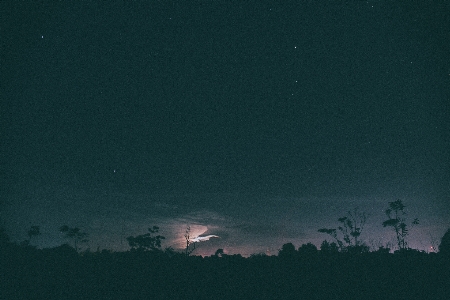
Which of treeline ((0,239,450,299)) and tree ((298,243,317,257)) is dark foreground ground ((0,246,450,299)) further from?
tree ((298,243,317,257))

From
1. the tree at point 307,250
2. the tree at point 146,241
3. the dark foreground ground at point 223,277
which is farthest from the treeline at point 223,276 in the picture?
the tree at point 146,241

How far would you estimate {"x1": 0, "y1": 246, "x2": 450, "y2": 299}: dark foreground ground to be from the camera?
23.9m

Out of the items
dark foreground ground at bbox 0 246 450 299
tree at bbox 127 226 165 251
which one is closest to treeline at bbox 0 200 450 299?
dark foreground ground at bbox 0 246 450 299

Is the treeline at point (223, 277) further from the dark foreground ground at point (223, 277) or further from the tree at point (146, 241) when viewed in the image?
the tree at point (146, 241)

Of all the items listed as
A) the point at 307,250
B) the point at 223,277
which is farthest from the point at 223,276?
the point at 307,250

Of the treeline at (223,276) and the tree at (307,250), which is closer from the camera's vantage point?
the treeline at (223,276)

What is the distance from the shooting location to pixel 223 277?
2597 cm

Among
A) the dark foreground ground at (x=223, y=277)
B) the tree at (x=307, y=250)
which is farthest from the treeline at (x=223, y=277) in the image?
the tree at (x=307, y=250)

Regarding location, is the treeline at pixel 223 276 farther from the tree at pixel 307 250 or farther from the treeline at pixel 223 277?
the tree at pixel 307 250

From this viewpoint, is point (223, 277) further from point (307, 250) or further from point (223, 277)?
point (307, 250)

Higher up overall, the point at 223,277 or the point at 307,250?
the point at 307,250

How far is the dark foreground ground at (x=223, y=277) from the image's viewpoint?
23922mm

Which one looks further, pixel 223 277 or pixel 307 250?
pixel 307 250

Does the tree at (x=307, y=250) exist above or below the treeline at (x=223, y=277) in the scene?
above
